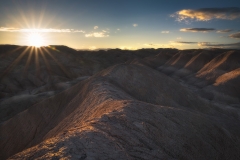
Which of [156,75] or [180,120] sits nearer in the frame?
[180,120]

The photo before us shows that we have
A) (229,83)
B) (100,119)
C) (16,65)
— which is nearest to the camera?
(100,119)

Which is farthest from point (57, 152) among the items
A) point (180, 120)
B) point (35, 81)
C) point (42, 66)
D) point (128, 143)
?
point (42, 66)

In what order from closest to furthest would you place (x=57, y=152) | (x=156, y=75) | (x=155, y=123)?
(x=57, y=152) → (x=155, y=123) → (x=156, y=75)

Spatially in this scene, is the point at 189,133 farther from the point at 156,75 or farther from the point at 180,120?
the point at 156,75

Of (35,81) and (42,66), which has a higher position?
(42,66)

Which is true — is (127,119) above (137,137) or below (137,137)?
above

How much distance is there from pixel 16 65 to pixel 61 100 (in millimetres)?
57721

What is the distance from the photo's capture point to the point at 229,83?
38812mm

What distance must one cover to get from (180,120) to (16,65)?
2827 inches

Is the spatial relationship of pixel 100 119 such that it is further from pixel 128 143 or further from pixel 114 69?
pixel 114 69

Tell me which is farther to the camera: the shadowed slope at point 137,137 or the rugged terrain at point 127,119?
the rugged terrain at point 127,119

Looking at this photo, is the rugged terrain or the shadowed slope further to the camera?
the rugged terrain

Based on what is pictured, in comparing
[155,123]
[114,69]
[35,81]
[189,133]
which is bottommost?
[35,81]

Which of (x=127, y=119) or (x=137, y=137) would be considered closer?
(x=137, y=137)
